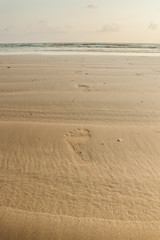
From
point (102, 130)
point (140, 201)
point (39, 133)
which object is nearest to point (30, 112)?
point (39, 133)

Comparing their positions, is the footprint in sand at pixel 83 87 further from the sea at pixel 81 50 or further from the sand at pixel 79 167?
the sea at pixel 81 50

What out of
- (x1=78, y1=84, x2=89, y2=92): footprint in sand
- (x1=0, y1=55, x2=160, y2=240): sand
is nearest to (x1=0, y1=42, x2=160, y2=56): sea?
(x1=78, y1=84, x2=89, y2=92): footprint in sand

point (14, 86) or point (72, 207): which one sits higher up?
point (14, 86)

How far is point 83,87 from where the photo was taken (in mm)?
4215

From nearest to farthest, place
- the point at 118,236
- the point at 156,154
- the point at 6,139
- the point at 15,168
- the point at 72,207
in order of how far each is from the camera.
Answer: the point at 118,236, the point at 72,207, the point at 15,168, the point at 156,154, the point at 6,139

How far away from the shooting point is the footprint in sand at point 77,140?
2.11 meters

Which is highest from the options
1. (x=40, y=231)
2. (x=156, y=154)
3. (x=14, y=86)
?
(x=14, y=86)

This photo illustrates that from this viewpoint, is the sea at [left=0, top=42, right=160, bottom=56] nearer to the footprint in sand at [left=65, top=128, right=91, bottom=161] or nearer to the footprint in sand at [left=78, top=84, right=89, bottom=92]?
the footprint in sand at [left=78, top=84, right=89, bottom=92]

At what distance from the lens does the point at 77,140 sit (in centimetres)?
234

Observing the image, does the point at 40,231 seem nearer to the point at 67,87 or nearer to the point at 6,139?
the point at 6,139

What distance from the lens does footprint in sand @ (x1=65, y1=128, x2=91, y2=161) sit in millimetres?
2107

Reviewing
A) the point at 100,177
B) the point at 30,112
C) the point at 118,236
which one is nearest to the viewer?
the point at 118,236

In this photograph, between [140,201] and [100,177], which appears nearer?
[140,201]

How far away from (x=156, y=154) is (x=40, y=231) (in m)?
1.28
